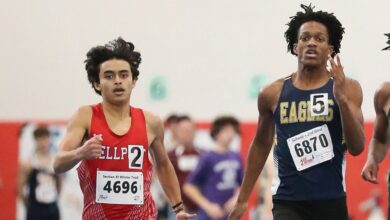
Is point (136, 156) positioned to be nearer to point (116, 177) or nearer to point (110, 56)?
point (116, 177)

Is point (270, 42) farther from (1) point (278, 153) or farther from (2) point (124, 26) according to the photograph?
(1) point (278, 153)

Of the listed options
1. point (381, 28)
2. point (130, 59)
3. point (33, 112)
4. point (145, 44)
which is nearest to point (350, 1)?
point (381, 28)

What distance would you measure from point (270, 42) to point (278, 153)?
836 centimetres

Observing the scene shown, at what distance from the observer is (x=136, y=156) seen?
6535 mm

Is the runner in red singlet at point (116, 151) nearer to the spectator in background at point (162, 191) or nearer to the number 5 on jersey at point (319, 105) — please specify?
the number 5 on jersey at point (319, 105)

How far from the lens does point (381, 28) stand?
1400 cm

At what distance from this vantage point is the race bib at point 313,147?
614 centimetres

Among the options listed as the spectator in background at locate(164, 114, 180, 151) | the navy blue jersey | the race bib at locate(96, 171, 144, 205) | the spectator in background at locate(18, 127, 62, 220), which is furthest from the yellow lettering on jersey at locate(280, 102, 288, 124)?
the spectator in background at locate(18, 127, 62, 220)

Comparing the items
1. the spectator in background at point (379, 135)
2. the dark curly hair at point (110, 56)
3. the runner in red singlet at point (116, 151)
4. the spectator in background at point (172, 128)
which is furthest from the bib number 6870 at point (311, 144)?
the spectator in background at point (172, 128)

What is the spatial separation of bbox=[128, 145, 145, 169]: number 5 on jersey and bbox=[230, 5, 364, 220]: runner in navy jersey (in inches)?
34.4

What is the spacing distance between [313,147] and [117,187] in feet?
4.44

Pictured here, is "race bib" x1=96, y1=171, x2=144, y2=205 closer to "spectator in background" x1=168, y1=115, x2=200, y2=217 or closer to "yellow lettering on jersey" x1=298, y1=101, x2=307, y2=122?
"yellow lettering on jersey" x1=298, y1=101, x2=307, y2=122

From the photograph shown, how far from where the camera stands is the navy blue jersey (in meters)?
6.15

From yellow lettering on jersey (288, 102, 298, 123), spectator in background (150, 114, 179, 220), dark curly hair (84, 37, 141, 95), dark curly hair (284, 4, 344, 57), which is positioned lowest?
spectator in background (150, 114, 179, 220)
